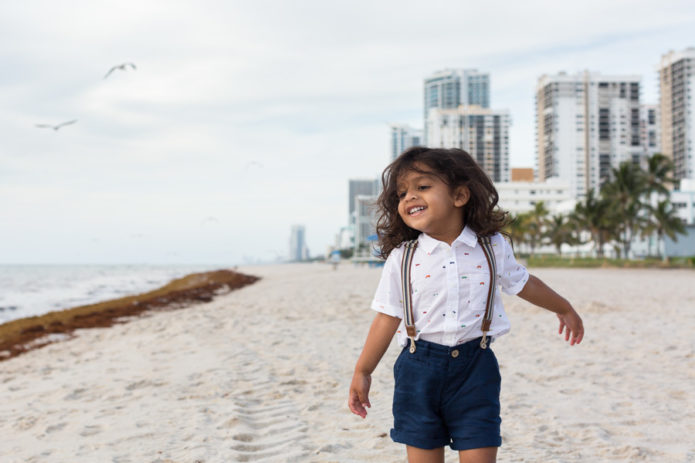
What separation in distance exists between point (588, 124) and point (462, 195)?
440 feet

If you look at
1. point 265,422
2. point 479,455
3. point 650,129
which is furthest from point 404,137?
point 479,455

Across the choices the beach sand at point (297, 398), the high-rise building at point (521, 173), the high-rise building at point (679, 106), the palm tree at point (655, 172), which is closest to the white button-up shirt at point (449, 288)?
the beach sand at point (297, 398)

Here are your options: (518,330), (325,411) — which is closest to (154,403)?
(325,411)

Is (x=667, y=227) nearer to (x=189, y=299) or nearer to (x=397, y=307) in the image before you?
(x=189, y=299)

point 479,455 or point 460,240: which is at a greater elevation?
point 460,240

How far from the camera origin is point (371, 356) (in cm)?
204

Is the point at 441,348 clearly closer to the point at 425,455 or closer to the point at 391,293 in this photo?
the point at 391,293

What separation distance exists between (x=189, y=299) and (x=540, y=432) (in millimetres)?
15732

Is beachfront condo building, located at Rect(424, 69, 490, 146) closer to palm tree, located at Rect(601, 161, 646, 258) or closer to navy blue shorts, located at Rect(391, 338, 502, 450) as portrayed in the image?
palm tree, located at Rect(601, 161, 646, 258)

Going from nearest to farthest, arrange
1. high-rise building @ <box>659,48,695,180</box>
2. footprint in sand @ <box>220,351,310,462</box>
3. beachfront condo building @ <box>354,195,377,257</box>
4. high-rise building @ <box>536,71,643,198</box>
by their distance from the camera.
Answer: beachfront condo building @ <box>354,195,377,257</box>
footprint in sand @ <box>220,351,310,462</box>
high-rise building @ <box>659,48,695,180</box>
high-rise building @ <box>536,71,643,198</box>

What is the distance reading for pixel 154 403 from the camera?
14.4 ft

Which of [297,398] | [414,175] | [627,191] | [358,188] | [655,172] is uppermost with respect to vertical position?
[358,188]

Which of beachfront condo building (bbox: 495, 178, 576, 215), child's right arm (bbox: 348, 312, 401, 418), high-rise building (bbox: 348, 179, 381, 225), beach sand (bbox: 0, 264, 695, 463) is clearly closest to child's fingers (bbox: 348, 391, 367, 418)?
child's right arm (bbox: 348, 312, 401, 418)

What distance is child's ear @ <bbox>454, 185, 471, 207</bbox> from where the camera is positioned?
204cm
